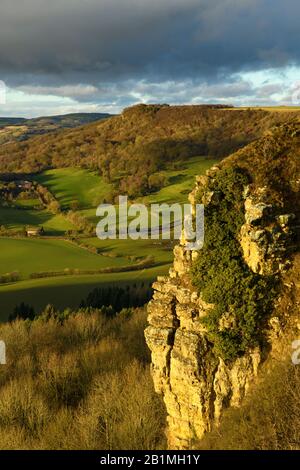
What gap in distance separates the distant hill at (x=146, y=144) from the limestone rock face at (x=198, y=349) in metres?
102

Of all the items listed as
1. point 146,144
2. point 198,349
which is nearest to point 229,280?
point 198,349

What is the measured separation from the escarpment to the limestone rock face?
3 centimetres

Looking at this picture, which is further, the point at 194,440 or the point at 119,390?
the point at 119,390

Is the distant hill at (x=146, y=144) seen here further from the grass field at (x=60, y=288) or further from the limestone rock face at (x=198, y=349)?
the limestone rock face at (x=198, y=349)

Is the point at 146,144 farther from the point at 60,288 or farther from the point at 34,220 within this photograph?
the point at 60,288

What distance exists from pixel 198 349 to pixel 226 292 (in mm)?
2010

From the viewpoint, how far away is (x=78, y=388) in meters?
31.0

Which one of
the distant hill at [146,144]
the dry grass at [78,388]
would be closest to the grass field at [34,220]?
the distant hill at [146,144]

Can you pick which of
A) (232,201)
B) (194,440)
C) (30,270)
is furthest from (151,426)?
(30,270)

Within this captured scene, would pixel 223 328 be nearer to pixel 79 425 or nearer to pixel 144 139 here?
pixel 79 425

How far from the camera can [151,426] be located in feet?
71.6

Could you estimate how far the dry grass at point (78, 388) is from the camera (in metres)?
22.0
